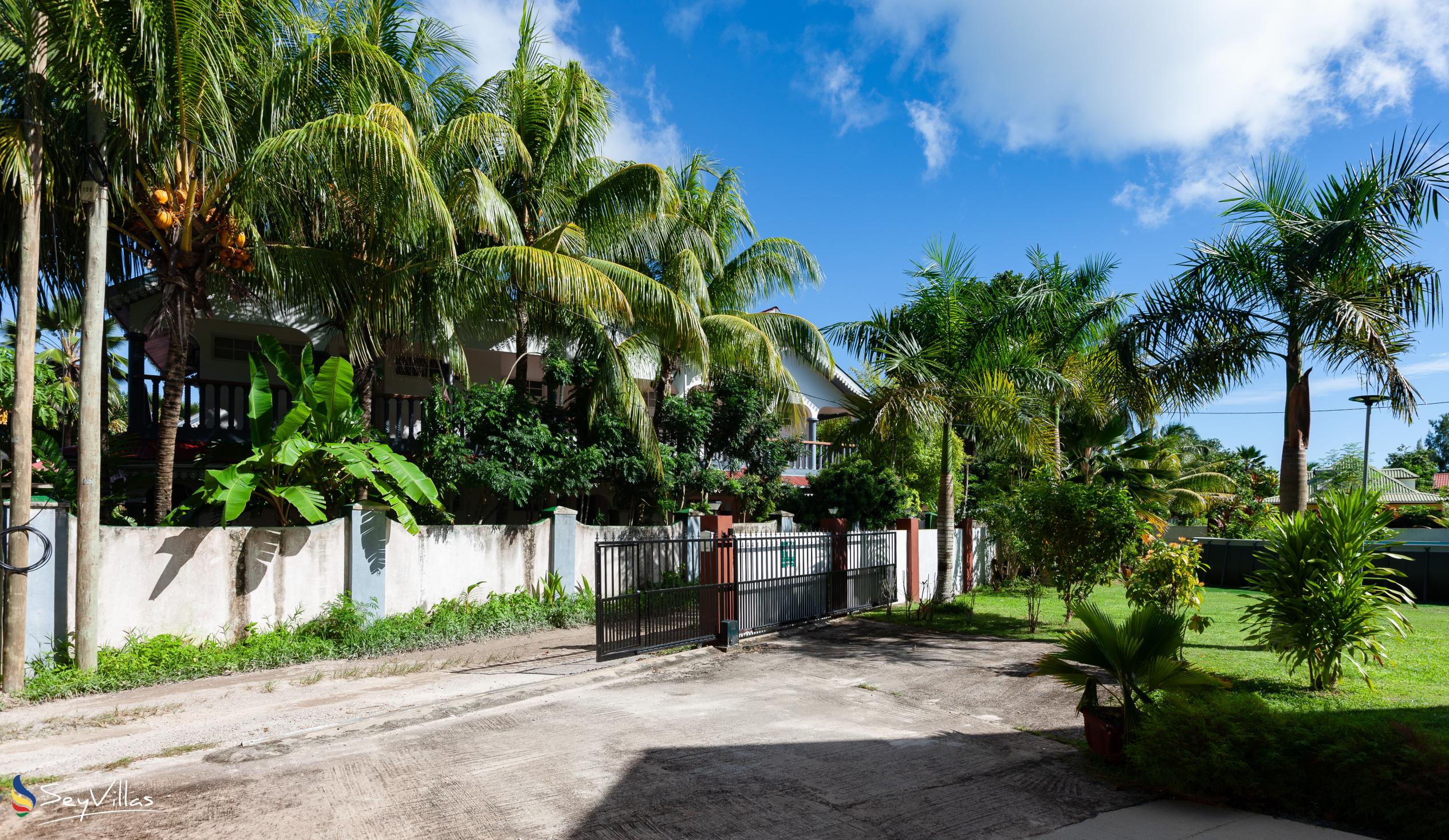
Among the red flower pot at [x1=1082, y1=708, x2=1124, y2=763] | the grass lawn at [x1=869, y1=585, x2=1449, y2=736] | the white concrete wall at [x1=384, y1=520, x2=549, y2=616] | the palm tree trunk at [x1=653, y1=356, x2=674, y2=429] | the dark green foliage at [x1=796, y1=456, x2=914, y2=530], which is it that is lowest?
the grass lawn at [x1=869, y1=585, x2=1449, y2=736]

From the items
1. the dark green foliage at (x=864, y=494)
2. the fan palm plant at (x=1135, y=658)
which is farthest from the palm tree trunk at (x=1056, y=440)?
the fan palm plant at (x=1135, y=658)

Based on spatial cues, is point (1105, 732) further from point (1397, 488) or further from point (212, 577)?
point (1397, 488)

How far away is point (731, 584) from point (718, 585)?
11.3 inches

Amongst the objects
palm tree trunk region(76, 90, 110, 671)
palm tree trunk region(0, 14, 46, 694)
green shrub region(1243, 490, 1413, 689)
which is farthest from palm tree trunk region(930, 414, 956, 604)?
Result: palm tree trunk region(0, 14, 46, 694)

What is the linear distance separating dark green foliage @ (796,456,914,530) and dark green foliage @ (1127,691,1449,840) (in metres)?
11.4

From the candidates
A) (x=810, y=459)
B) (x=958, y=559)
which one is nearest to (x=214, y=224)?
(x=958, y=559)

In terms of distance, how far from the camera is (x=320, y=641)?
1037 centimetres

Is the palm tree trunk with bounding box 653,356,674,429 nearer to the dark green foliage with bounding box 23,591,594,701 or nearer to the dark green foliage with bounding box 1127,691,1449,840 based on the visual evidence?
the dark green foliage with bounding box 23,591,594,701

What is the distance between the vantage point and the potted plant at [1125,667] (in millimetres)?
6227

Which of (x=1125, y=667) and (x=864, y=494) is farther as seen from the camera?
(x=864, y=494)

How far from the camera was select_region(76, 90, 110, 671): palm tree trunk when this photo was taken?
8.49m

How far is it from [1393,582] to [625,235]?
42.1 ft

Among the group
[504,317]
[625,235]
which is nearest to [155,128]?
[504,317]

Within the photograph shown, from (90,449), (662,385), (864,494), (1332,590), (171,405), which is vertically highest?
(662,385)
